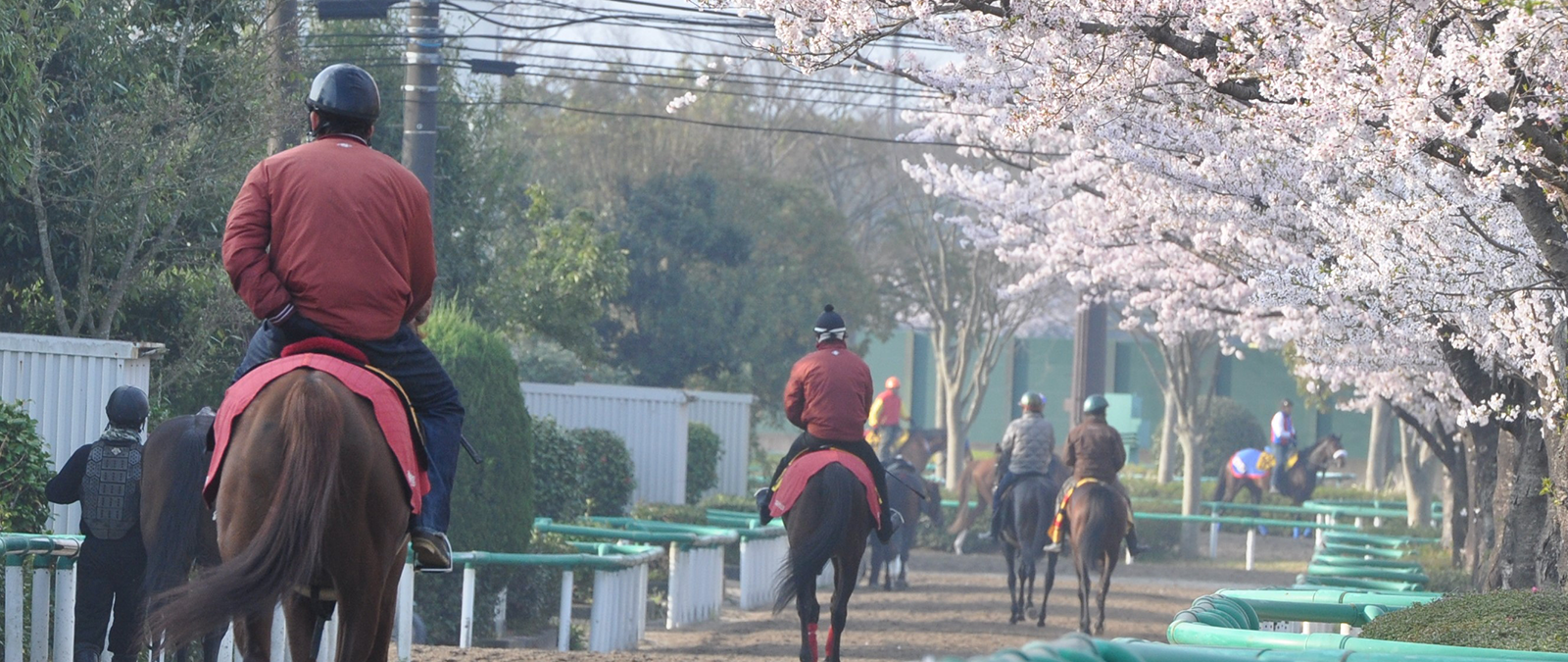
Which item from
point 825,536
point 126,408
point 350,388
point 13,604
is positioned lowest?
point 13,604

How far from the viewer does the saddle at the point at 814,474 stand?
10.1 metres

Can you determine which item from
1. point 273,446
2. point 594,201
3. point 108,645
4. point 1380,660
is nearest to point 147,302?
point 108,645

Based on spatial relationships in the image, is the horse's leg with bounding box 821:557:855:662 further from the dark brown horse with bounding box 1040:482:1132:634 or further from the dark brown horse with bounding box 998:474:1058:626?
the dark brown horse with bounding box 998:474:1058:626

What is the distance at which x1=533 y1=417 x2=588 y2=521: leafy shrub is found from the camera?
51.2ft

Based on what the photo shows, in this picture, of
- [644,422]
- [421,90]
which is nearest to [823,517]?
[421,90]

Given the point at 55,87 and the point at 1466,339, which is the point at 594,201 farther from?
the point at 1466,339

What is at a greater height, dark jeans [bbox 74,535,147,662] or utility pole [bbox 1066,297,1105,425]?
utility pole [bbox 1066,297,1105,425]

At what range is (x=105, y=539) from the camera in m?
8.11

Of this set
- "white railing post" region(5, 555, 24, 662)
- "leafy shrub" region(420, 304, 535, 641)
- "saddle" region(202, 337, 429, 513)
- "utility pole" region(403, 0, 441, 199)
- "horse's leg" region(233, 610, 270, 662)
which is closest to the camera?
"saddle" region(202, 337, 429, 513)

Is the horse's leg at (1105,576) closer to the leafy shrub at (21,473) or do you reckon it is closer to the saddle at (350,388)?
the leafy shrub at (21,473)

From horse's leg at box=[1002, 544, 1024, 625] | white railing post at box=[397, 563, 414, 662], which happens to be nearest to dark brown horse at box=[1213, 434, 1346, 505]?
horse's leg at box=[1002, 544, 1024, 625]

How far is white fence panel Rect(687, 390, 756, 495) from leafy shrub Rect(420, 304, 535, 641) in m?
7.83

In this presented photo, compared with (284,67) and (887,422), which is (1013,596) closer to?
(284,67)

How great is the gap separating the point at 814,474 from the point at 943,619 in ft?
17.4
